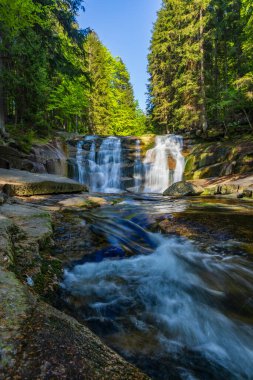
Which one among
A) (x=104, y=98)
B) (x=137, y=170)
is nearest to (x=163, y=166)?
(x=137, y=170)

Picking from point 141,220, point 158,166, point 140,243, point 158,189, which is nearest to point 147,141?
point 158,166

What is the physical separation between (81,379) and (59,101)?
70.1 ft

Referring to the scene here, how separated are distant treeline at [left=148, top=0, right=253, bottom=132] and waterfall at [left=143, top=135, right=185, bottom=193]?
126 inches

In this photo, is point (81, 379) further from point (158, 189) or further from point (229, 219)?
point (158, 189)

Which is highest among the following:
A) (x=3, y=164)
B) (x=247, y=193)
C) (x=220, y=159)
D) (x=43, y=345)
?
(x=220, y=159)

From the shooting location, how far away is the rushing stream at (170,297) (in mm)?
2139

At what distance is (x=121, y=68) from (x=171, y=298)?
44106mm

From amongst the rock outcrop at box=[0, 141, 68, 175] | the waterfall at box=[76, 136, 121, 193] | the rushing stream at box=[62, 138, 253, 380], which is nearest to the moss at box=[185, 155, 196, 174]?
the waterfall at box=[76, 136, 121, 193]

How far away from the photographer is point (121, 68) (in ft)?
136

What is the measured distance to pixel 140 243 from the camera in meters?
4.57

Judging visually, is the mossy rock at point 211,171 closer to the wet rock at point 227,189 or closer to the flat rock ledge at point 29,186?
the wet rock at point 227,189

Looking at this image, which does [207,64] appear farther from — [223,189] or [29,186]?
[29,186]

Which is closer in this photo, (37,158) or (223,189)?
(223,189)

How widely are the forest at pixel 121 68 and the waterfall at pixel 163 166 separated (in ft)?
10.3
